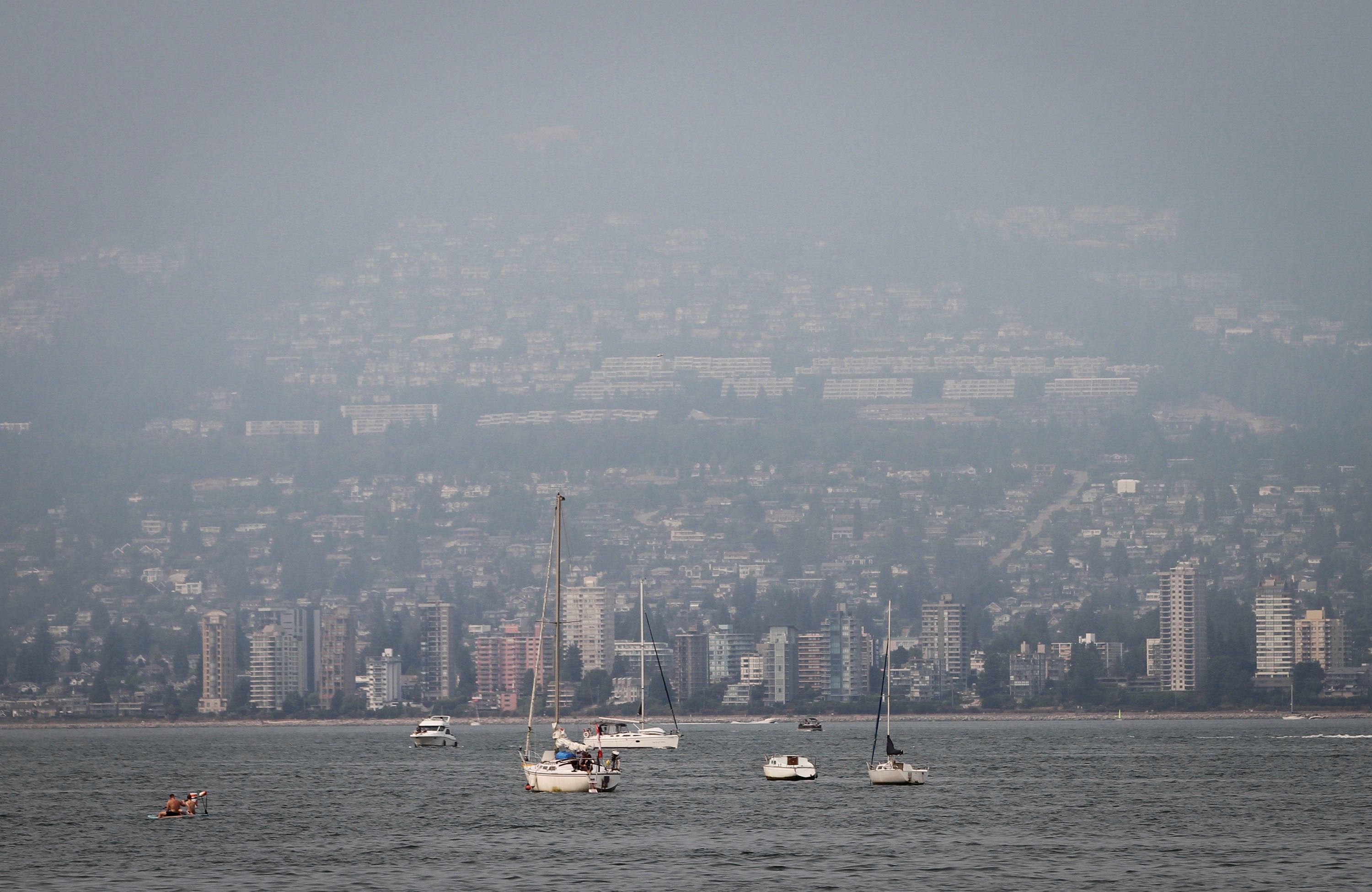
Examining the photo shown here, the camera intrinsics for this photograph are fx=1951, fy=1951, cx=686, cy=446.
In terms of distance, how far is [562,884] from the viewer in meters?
55.3

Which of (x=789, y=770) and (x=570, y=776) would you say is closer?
(x=570, y=776)

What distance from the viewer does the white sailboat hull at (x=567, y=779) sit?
86.3 meters

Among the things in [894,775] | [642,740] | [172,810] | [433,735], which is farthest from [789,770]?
[433,735]

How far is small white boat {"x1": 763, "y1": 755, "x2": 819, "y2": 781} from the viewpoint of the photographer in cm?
9744

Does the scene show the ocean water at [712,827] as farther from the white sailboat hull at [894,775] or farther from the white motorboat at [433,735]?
the white motorboat at [433,735]

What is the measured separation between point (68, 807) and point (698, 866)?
123ft

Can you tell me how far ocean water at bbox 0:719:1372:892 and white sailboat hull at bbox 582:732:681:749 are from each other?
8.81 m

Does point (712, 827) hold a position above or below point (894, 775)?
below

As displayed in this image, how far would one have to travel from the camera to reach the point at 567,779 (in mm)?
86312

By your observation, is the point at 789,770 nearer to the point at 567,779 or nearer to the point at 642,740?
the point at 567,779

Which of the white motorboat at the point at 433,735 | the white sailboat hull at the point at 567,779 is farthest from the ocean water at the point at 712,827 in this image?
the white motorboat at the point at 433,735

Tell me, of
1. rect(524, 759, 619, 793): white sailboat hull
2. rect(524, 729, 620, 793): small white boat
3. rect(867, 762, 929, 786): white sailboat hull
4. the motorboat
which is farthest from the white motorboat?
rect(867, 762, 929, 786): white sailboat hull

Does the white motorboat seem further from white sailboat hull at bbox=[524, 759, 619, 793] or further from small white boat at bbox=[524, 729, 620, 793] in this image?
white sailboat hull at bbox=[524, 759, 619, 793]

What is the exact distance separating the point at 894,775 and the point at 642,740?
48353 mm
